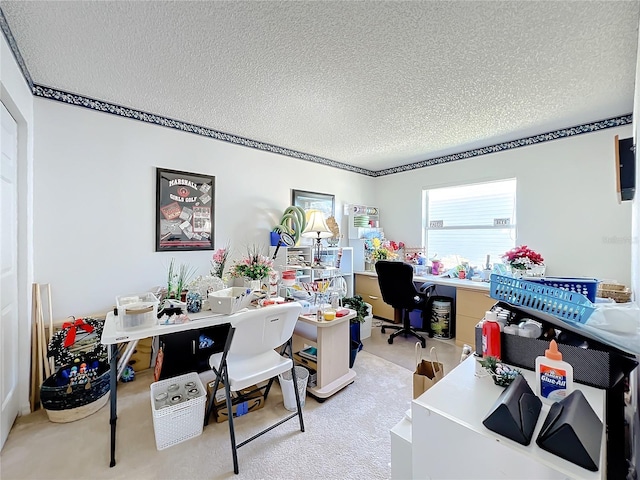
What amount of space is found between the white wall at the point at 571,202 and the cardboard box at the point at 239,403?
3.31 m

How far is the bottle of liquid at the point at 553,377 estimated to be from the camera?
0.84 m

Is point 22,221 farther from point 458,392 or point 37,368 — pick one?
point 458,392

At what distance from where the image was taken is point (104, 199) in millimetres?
2432

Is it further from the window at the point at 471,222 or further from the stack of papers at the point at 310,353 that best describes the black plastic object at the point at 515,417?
the window at the point at 471,222

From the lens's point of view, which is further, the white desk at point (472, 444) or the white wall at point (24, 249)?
the white wall at point (24, 249)

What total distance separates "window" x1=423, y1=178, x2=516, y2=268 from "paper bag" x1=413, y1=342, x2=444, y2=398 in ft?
9.02

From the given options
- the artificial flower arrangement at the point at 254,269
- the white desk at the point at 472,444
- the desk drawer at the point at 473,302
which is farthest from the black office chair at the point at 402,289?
the white desk at the point at 472,444

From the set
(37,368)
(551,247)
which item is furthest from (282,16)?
(551,247)

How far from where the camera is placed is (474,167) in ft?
11.9

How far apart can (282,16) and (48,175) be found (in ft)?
7.37

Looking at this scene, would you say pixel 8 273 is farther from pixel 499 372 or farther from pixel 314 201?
pixel 314 201

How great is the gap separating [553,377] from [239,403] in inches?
72.3

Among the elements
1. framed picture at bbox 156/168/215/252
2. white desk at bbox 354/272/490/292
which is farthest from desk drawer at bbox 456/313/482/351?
framed picture at bbox 156/168/215/252

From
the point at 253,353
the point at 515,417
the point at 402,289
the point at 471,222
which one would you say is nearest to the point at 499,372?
the point at 515,417
